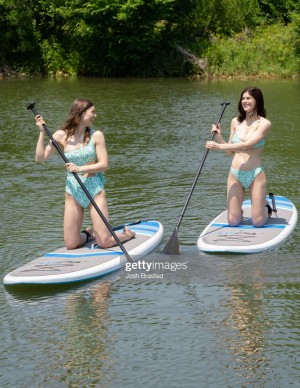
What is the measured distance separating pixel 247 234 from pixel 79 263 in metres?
1.96

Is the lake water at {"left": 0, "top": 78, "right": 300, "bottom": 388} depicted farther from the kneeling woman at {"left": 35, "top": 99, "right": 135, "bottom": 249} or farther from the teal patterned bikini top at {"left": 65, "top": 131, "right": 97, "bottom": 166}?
the teal patterned bikini top at {"left": 65, "top": 131, "right": 97, "bottom": 166}

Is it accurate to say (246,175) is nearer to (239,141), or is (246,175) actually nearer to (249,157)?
(249,157)

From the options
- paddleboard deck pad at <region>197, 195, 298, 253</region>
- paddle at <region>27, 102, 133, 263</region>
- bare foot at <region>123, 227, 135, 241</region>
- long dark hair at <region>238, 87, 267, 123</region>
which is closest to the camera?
paddle at <region>27, 102, 133, 263</region>

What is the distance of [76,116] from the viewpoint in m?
8.19

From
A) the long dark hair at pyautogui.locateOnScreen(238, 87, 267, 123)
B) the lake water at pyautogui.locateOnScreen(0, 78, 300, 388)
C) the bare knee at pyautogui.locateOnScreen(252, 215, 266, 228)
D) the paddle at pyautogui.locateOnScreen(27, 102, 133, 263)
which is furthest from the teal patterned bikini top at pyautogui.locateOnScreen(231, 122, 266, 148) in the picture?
the paddle at pyautogui.locateOnScreen(27, 102, 133, 263)

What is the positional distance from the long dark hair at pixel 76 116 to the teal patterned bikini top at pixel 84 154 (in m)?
0.08

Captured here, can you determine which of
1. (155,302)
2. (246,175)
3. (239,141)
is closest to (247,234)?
(246,175)

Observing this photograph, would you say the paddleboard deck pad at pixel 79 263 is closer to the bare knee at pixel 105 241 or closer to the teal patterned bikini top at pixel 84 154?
the bare knee at pixel 105 241

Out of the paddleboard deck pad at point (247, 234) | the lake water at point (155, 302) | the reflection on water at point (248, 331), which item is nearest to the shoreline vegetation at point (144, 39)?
the lake water at point (155, 302)

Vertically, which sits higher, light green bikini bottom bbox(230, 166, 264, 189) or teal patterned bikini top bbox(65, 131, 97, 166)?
teal patterned bikini top bbox(65, 131, 97, 166)

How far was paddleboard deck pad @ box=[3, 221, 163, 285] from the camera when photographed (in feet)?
24.7

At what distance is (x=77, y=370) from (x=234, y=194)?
11.5 ft

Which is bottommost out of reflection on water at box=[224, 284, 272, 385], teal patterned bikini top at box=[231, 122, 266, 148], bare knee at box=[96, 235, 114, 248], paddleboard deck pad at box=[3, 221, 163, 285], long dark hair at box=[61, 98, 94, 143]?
reflection on water at box=[224, 284, 272, 385]

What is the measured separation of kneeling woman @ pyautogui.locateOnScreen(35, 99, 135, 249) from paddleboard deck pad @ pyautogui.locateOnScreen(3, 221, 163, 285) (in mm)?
184
